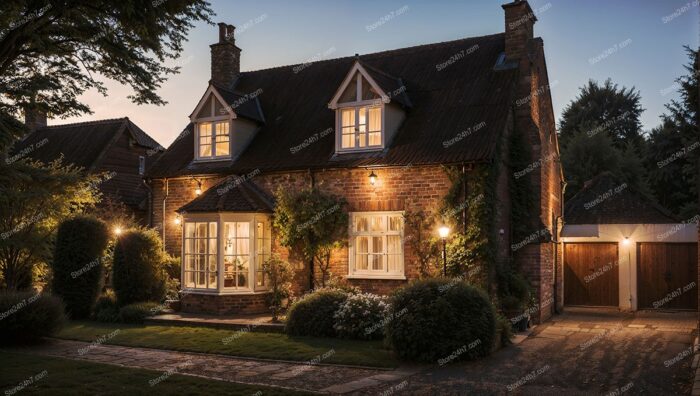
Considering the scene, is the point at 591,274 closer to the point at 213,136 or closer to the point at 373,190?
the point at 373,190

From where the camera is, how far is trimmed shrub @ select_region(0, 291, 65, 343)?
40.7 ft

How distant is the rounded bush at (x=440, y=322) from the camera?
424 inches

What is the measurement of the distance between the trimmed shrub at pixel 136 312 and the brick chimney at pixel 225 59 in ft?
30.1

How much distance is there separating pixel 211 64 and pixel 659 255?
56.7ft

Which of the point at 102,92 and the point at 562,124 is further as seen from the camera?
the point at 562,124

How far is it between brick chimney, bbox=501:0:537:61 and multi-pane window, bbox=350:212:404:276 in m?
5.87

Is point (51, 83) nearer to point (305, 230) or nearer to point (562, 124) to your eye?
point (305, 230)

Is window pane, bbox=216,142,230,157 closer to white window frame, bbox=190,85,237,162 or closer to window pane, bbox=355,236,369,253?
white window frame, bbox=190,85,237,162

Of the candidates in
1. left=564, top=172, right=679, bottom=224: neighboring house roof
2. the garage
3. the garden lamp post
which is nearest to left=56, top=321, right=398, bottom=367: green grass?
the garden lamp post

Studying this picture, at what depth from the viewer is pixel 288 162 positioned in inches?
683

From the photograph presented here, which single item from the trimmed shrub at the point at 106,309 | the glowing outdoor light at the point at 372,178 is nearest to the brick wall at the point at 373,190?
the glowing outdoor light at the point at 372,178

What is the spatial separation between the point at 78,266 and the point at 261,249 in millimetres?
5191

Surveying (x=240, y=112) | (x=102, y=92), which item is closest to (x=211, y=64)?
(x=240, y=112)

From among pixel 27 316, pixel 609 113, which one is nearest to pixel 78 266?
pixel 27 316
